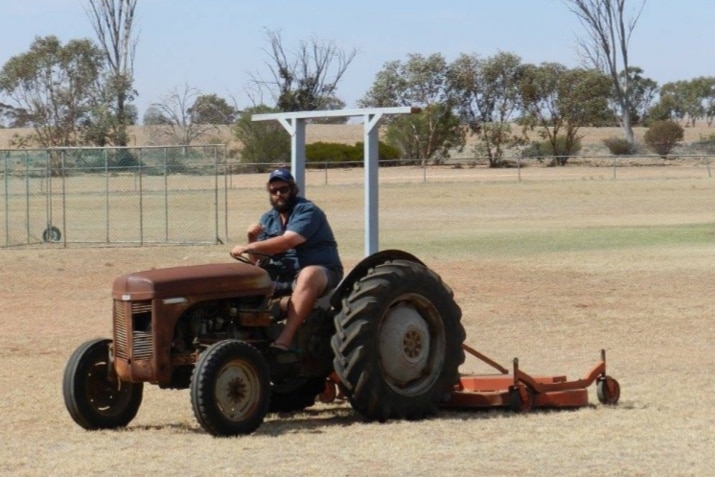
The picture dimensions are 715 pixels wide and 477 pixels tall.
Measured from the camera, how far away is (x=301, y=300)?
34.4 feet

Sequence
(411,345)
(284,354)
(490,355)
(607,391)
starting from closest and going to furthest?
1. (284,354)
2. (411,345)
3. (607,391)
4. (490,355)

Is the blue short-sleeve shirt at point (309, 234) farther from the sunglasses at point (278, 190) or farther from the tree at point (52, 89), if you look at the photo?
the tree at point (52, 89)

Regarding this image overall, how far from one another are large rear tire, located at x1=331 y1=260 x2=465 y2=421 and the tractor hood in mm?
665

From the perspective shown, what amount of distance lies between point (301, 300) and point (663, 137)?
83246 millimetres

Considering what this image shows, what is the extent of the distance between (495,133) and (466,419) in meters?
74.4

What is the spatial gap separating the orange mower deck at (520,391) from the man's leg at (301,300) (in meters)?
0.72

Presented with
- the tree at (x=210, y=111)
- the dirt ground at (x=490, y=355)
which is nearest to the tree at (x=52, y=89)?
the tree at (x=210, y=111)

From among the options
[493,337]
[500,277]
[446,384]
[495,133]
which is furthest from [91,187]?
[446,384]

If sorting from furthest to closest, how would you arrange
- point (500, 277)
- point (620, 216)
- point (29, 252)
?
point (620, 216)
point (29, 252)
point (500, 277)

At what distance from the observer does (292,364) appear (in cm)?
1067

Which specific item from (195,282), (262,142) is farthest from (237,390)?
(262,142)

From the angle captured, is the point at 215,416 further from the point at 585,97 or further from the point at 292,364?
the point at 585,97

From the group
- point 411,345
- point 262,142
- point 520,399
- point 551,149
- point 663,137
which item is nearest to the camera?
point 411,345

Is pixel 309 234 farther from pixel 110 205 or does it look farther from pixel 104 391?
pixel 110 205
